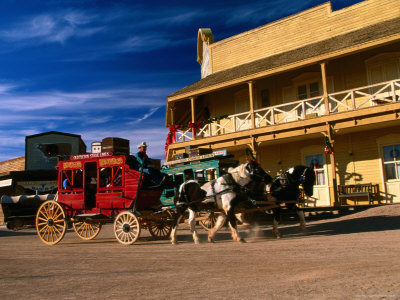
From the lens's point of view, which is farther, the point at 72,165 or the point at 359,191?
the point at 359,191

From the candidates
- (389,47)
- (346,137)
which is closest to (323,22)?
(389,47)

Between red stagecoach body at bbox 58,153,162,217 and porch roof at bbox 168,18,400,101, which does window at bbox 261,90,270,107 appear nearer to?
porch roof at bbox 168,18,400,101

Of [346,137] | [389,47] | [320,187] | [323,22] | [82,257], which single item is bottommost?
[82,257]

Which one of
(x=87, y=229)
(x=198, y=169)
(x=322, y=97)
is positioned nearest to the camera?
(x=198, y=169)

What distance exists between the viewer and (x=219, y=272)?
4855 mm

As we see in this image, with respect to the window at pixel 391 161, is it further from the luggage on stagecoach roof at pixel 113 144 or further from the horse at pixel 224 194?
the luggage on stagecoach roof at pixel 113 144

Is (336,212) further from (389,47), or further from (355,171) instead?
(389,47)

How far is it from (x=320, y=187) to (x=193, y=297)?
14.3 m

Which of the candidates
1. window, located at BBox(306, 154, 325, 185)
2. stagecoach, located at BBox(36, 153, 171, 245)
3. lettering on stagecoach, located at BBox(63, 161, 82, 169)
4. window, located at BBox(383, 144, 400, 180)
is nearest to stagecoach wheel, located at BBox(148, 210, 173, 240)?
stagecoach, located at BBox(36, 153, 171, 245)

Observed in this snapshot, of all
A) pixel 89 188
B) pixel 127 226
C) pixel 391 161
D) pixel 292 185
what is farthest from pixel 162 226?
pixel 391 161

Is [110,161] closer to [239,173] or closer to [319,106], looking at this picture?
[239,173]

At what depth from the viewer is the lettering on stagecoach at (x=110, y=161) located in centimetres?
938

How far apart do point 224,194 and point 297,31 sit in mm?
14272

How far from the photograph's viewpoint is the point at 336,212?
512 inches
